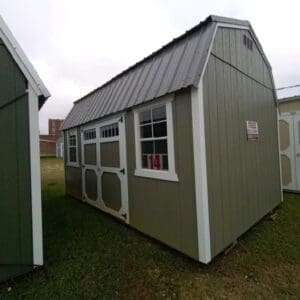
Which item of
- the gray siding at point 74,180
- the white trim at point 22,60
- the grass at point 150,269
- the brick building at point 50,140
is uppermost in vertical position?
the brick building at point 50,140

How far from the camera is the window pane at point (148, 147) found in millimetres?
3591

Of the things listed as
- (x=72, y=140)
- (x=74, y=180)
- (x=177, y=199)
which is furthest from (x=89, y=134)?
(x=177, y=199)

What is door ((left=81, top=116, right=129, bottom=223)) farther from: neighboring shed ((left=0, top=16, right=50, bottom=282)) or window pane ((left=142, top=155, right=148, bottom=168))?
neighboring shed ((left=0, top=16, right=50, bottom=282))

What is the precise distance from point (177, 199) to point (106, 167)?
2.46 metres

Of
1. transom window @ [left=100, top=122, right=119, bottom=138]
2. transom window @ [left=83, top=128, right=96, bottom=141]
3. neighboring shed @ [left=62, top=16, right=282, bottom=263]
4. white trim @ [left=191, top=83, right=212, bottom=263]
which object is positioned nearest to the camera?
white trim @ [left=191, top=83, right=212, bottom=263]

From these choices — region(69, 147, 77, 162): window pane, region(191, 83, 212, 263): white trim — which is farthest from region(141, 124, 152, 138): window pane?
region(69, 147, 77, 162): window pane

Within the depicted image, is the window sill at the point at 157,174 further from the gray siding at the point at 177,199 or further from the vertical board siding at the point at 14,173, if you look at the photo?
the vertical board siding at the point at 14,173

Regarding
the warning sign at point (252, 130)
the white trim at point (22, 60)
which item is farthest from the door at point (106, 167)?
the warning sign at point (252, 130)

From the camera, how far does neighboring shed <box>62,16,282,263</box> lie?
9.14 ft

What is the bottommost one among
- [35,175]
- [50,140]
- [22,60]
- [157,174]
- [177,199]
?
A: [177,199]

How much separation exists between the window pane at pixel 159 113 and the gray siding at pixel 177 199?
0.28 m

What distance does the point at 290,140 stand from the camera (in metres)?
6.85

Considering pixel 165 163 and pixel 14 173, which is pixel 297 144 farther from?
pixel 14 173

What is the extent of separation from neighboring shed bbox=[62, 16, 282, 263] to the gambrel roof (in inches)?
0.7
